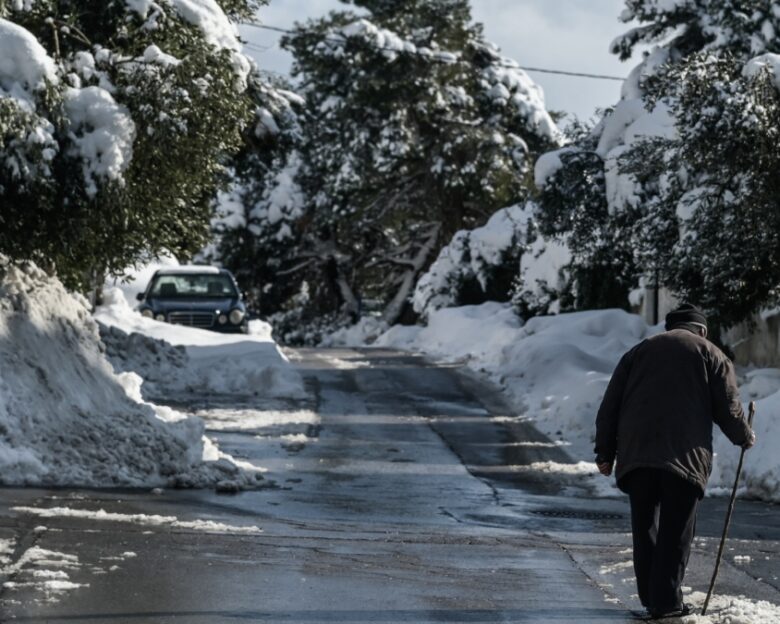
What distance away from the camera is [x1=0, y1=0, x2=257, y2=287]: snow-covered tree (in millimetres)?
12898

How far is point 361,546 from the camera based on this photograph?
390 inches

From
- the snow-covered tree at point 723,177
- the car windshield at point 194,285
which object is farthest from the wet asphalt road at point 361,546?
the car windshield at point 194,285

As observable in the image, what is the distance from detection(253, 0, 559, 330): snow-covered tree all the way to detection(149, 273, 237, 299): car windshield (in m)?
21.0

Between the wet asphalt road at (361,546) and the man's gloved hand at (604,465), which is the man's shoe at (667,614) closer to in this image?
the wet asphalt road at (361,546)

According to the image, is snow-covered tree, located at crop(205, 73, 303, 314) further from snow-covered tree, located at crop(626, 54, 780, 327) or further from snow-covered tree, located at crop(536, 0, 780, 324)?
snow-covered tree, located at crop(626, 54, 780, 327)

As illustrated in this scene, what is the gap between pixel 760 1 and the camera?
22766 mm

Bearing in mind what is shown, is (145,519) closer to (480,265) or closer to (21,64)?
(21,64)

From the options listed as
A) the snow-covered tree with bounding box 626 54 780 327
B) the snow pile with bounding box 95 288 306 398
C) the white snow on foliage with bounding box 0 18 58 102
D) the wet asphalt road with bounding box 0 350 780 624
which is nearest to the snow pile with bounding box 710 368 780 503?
the wet asphalt road with bounding box 0 350 780 624

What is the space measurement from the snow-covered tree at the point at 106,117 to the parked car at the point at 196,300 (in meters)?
14.6

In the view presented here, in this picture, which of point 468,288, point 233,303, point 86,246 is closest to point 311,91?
point 468,288

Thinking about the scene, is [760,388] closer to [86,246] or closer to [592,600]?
[86,246]

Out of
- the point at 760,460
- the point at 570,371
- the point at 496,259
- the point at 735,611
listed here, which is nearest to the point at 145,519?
the point at 735,611

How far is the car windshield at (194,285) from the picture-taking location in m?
30.9

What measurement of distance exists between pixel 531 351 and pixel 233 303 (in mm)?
6723
